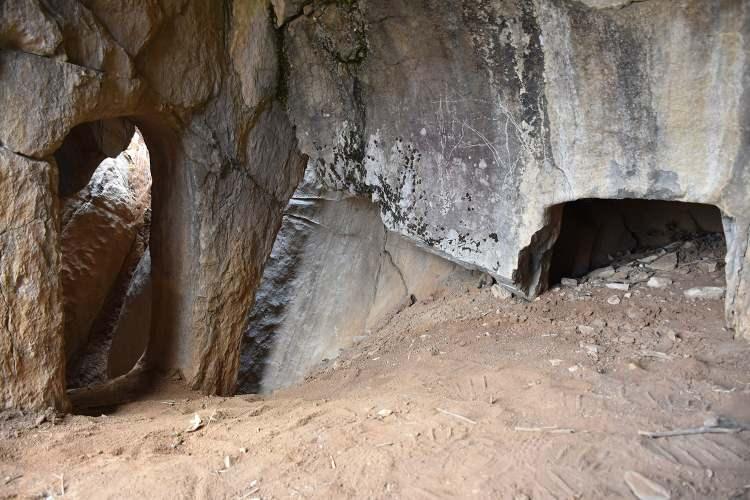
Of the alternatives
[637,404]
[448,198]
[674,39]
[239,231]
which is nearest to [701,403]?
[637,404]

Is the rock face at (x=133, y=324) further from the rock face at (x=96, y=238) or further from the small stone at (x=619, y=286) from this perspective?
the small stone at (x=619, y=286)

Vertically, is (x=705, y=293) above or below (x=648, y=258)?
below

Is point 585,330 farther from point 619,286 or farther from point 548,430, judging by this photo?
point 548,430

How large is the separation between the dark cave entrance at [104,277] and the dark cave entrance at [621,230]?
13.5ft

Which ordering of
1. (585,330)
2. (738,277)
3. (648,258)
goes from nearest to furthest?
(738,277)
(585,330)
(648,258)

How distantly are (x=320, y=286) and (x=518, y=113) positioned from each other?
10.7ft

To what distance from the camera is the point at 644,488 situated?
229 cm

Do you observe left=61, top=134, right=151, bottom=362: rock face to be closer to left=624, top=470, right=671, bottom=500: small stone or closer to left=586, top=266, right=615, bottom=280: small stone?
left=586, top=266, right=615, bottom=280: small stone

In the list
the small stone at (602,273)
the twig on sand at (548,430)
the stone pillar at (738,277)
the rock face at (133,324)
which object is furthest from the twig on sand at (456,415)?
the rock face at (133,324)

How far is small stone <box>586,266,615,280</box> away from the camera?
446cm

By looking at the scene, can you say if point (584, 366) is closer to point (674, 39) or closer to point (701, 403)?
point (701, 403)

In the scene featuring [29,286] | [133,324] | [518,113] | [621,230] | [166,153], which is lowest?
[133,324]

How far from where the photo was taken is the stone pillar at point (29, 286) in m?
3.13

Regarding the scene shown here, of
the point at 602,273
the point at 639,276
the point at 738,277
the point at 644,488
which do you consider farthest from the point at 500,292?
the point at 644,488
